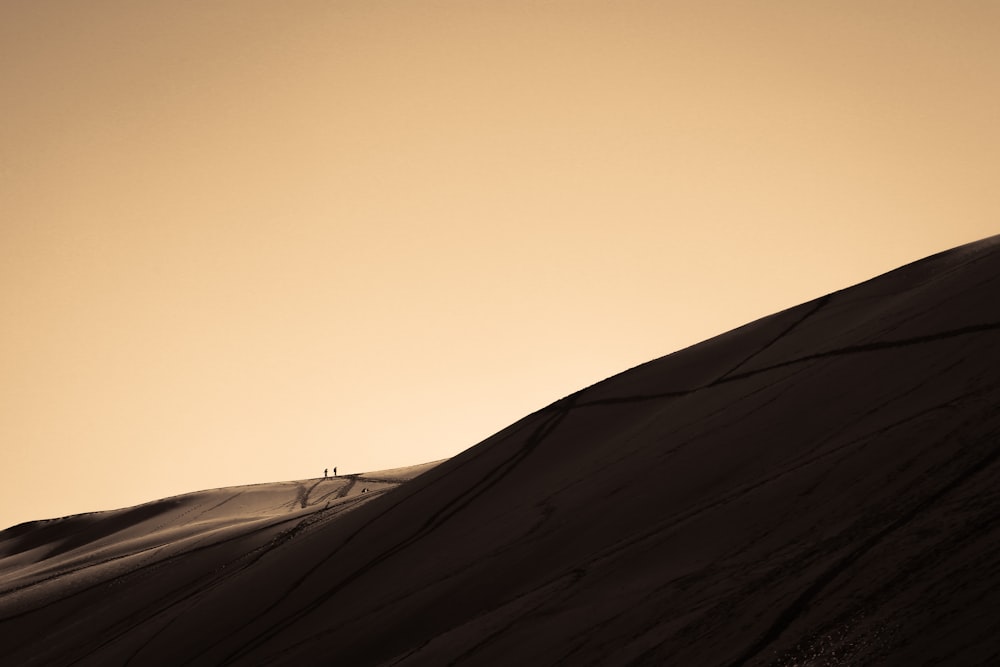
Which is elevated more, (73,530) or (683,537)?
(73,530)

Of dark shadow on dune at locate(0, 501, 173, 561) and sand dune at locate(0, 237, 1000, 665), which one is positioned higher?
dark shadow on dune at locate(0, 501, 173, 561)

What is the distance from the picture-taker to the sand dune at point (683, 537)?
1.99m

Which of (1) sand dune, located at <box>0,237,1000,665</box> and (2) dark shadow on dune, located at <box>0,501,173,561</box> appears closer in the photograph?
(1) sand dune, located at <box>0,237,1000,665</box>

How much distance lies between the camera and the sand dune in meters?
1.99

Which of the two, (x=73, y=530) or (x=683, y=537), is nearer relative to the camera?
(x=683, y=537)

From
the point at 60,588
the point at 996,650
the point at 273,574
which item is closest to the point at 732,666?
the point at 996,650

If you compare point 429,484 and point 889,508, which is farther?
point 429,484

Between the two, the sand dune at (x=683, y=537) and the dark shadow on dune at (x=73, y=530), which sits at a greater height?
the dark shadow on dune at (x=73, y=530)

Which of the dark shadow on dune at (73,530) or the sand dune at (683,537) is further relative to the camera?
the dark shadow on dune at (73,530)

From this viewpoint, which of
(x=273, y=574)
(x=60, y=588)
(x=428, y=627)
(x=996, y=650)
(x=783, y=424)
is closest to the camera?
(x=996, y=650)

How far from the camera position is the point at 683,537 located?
8.64ft

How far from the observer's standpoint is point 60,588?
5.71 meters

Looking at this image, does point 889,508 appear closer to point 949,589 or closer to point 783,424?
point 949,589

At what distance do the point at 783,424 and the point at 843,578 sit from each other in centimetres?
114
